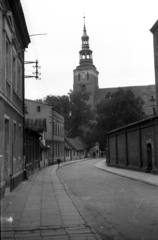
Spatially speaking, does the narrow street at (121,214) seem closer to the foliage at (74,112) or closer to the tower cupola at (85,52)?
the foliage at (74,112)

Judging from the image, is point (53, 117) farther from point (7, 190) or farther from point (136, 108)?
point (7, 190)

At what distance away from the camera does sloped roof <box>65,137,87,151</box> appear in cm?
6115

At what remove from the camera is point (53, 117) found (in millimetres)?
41750

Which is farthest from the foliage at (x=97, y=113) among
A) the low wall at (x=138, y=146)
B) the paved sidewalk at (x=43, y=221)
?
the paved sidewalk at (x=43, y=221)

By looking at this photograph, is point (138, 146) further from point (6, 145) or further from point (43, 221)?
point (43, 221)

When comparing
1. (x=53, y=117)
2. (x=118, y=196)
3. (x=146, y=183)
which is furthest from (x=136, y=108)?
(x=118, y=196)

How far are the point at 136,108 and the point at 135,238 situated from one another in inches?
1866

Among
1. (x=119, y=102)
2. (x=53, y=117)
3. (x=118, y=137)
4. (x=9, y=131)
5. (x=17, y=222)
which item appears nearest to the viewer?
Result: (x=17, y=222)

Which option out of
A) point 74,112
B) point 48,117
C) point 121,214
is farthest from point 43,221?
point 74,112

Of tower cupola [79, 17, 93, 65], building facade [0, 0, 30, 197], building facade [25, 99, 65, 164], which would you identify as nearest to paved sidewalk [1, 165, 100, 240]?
building facade [0, 0, 30, 197]

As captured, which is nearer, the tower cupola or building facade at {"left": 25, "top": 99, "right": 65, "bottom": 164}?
building facade at {"left": 25, "top": 99, "right": 65, "bottom": 164}

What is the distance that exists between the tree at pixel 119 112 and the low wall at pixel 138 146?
15.5 meters

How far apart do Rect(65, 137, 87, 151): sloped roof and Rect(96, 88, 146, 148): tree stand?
10031 millimetres

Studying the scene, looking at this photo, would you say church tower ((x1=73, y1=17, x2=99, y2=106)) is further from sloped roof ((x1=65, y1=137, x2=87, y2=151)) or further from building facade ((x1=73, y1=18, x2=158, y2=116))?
sloped roof ((x1=65, y1=137, x2=87, y2=151))
